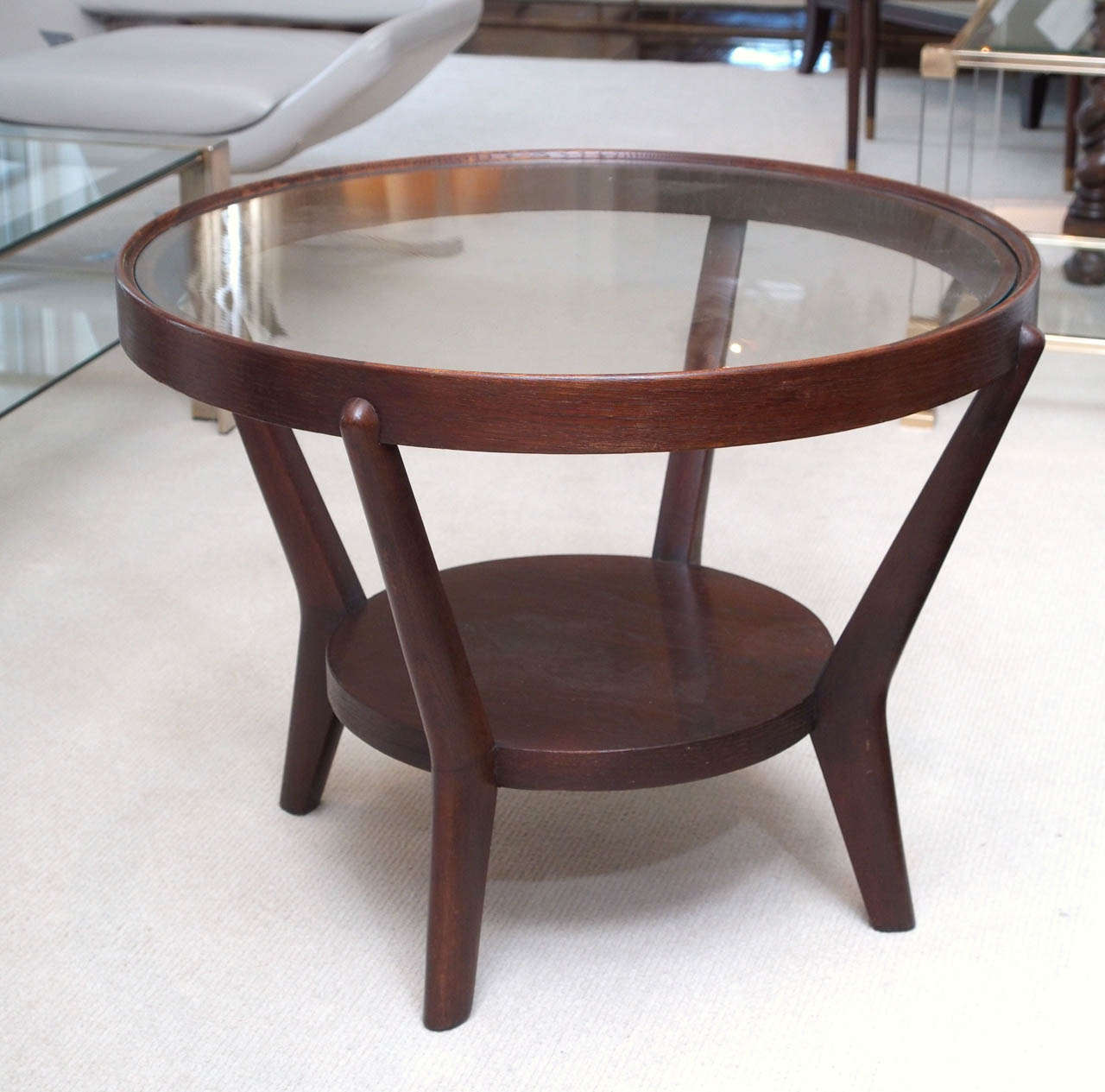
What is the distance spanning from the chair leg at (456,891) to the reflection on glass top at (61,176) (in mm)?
1317

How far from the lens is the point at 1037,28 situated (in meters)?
3.04

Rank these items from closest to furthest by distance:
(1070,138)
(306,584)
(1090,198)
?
(306,584) < (1090,198) < (1070,138)

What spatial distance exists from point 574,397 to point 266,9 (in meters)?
3.18

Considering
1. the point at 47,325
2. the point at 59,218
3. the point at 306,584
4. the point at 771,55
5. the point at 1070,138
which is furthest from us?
the point at 771,55

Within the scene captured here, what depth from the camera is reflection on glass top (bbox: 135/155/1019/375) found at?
130 centimetres

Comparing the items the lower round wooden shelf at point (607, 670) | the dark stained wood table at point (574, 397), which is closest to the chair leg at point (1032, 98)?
the dark stained wood table at point (574, 397)

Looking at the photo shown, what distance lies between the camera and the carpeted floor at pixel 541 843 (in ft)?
4.59

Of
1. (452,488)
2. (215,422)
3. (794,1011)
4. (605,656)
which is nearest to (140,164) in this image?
(215,422)

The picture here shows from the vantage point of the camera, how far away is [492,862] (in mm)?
1653

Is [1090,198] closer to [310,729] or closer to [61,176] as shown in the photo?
[61,176]

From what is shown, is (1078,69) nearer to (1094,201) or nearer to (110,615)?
(1094,201)

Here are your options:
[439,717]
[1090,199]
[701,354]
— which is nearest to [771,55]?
[1090,199]

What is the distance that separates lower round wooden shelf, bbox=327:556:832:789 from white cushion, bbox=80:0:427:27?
251 centimetres

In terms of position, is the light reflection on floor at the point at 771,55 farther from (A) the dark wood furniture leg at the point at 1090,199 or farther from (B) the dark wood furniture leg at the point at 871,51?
(A) the dark wood furniture leg at the point at 1090,199
